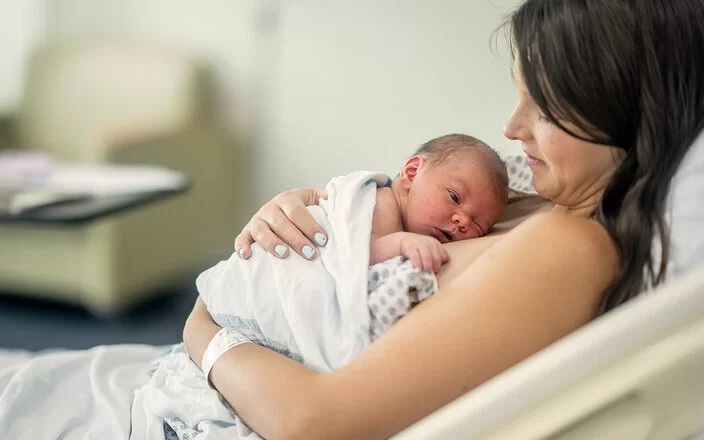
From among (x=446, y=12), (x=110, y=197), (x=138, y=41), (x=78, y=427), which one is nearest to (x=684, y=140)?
(x=446, y=12)

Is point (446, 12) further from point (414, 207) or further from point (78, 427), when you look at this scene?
point (78, 427)

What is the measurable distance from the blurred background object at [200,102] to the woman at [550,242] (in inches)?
13.0

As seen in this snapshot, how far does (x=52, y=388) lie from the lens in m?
1.07

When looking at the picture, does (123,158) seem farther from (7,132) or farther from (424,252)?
(424,252)

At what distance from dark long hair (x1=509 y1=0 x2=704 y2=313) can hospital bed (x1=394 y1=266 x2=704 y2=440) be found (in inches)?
Answer: 4.5

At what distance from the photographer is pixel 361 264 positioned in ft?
2.85

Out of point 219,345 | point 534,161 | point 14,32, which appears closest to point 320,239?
point 219,345

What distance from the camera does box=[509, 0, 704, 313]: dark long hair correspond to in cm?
83

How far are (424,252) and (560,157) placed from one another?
19cm

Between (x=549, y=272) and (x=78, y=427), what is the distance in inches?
23.4

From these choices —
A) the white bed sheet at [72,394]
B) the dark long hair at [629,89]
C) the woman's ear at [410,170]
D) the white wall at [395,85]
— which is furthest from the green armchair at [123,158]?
the dark long hair at [629,89]

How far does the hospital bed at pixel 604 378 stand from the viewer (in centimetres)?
69

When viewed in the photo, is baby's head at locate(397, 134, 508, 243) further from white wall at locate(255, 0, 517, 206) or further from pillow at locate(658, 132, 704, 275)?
pillow at locate(658, 132, 704, 275)

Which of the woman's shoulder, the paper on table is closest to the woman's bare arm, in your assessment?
the woman's shoulder
